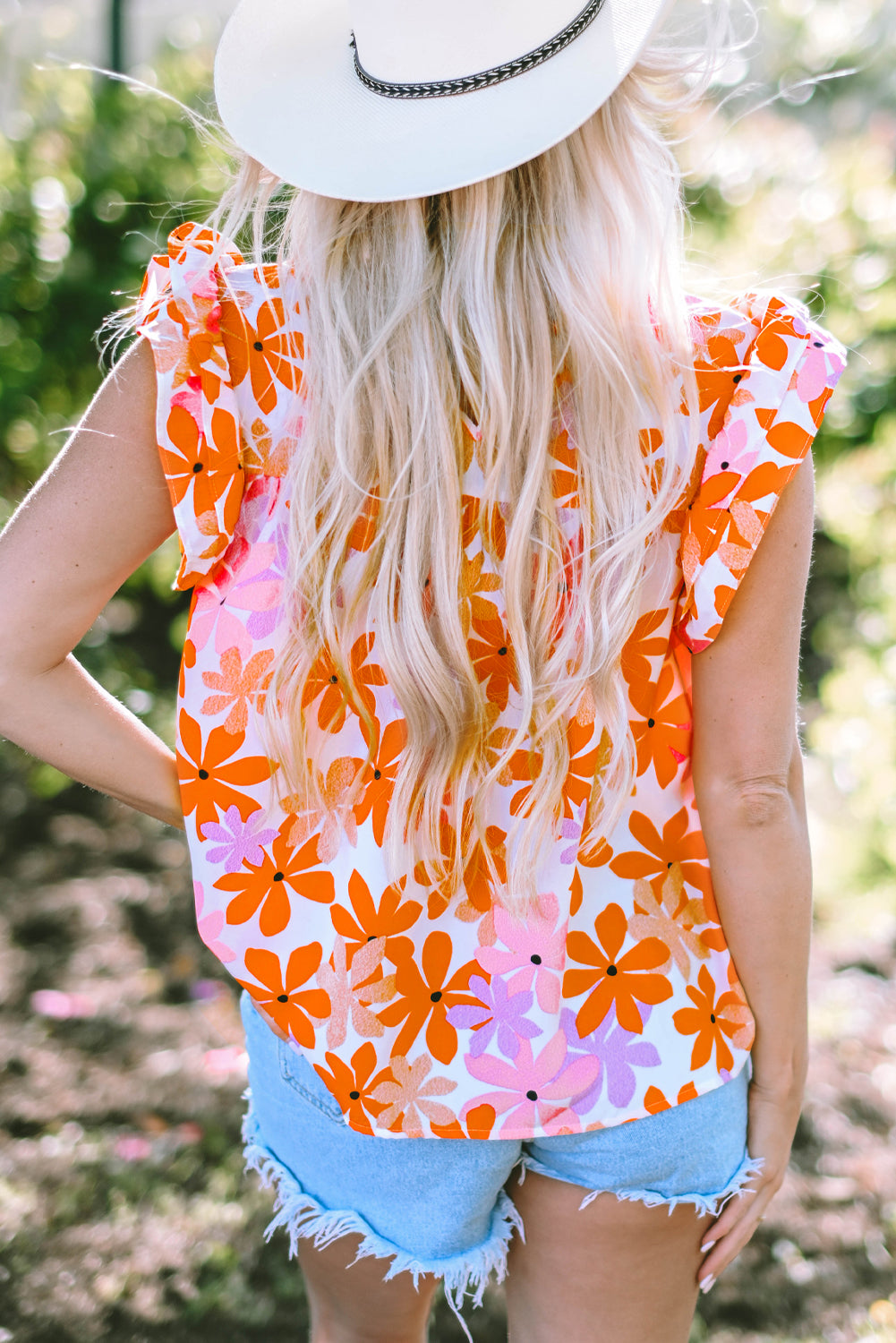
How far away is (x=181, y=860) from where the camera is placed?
3.74 metres

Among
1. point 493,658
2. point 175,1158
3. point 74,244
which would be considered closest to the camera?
point 493,658

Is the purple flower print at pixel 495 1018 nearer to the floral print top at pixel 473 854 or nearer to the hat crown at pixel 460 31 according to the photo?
the floral print top at pixel 473 854

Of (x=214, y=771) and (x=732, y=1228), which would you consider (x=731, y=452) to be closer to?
(x=214, y=771)

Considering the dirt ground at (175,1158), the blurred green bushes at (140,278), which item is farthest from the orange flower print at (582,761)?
the blurred green bushes at (140,278)

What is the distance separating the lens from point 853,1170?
8.93 feet

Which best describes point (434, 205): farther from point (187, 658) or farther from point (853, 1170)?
point (853, 1170)

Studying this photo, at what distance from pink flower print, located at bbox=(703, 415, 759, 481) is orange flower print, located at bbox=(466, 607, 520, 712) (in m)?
0.27

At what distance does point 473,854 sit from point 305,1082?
0.35 metres

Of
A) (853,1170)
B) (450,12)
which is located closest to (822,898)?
(853,1170)

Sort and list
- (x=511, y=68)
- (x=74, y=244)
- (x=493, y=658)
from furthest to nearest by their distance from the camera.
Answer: (x=74, y=244) < (x=493, y=658) < (x=511, y=68)

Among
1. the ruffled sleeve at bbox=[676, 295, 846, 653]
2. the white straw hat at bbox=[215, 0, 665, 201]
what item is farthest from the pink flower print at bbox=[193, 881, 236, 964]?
the white straw hat at bbox=[215, 0, 665, 201]

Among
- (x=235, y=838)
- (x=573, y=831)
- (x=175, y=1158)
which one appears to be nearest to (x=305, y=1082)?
(x=235, y=838)

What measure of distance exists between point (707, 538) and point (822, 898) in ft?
8.84

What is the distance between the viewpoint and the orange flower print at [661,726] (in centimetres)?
126
